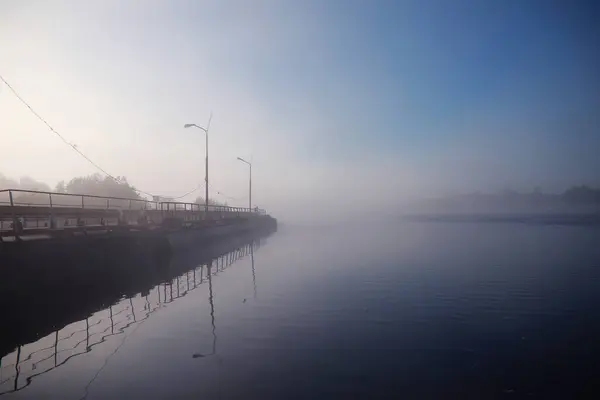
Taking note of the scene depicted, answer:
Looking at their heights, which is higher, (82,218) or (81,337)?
(82,218)

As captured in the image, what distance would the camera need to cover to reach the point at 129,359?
375 inches

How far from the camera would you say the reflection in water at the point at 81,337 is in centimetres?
888

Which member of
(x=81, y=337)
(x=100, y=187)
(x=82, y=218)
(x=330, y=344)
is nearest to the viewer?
(x=330, y=344)

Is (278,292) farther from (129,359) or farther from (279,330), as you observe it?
(129,359)

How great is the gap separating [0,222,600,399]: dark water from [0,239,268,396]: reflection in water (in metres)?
0.05

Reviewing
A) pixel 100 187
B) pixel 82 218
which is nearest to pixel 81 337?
pixel 82 218

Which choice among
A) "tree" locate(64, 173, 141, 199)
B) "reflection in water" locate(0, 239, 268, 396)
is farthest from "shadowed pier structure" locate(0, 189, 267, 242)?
"tree" locate(64, 173, 141, 199)

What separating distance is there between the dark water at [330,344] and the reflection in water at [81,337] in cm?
5

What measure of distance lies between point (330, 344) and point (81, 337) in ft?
23.7

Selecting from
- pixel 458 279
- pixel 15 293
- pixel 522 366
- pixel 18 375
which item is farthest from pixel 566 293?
pixel 15 293

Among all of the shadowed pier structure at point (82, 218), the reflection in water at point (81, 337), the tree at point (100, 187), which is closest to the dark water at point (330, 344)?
the reflection in water at point (81, 337)

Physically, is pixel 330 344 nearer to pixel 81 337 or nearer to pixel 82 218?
pixel 81 337

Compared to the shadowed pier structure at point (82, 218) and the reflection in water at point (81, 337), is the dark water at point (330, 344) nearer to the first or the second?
Result: the reflection in water at point (81, 337)

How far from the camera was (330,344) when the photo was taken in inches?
413
